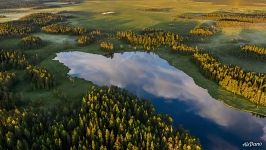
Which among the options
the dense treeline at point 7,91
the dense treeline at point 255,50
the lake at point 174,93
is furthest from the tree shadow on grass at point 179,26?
the dense treeline at point 7,91

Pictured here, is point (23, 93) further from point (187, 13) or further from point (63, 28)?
point (187, 13)

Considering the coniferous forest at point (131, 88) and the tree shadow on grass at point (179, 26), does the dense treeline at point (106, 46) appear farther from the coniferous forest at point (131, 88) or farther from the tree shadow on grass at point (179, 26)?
the tree shadow on grass at point (179, 26)

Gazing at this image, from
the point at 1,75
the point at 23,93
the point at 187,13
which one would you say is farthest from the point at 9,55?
→ the point at 187,13

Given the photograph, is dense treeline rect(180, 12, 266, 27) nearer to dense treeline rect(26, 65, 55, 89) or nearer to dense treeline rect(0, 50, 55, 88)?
dense treeline rect(0, 50, 55, 88)

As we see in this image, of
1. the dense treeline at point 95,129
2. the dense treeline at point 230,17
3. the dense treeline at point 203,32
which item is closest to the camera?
the dense treeline at point 95,129

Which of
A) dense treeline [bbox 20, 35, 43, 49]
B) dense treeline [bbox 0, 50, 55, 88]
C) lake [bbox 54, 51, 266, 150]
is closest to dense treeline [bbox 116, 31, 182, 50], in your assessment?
lake [bbox 54, 51, 266, 150]

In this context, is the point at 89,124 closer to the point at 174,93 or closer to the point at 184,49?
the point at 174,93
